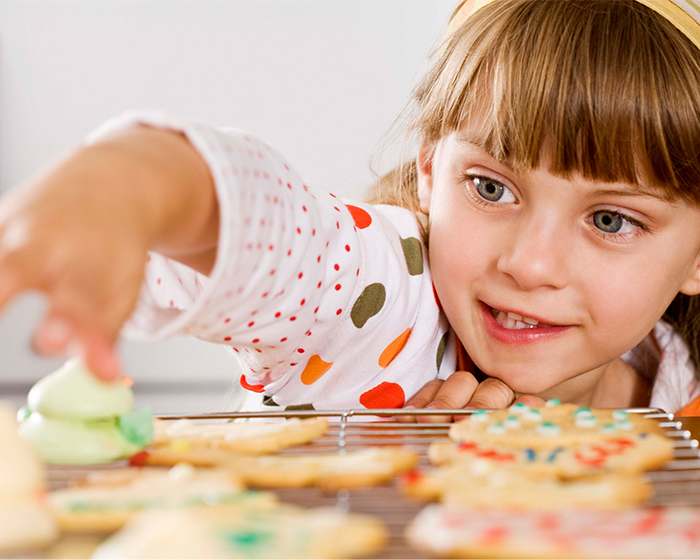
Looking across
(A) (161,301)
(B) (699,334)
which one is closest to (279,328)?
(A) (161,301)

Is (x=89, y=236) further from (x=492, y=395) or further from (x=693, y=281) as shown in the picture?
(x=693, y=281)

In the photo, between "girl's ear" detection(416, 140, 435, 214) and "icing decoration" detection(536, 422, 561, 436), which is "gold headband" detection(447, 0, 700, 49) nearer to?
"girl's ear" detection(416, 140, 435, 214)

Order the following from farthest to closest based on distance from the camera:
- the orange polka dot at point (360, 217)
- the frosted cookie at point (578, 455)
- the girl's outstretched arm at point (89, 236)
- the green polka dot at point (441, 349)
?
1. the green polka dot at point (441, 349)
2. the orange polka dot at point (360, 217)
3. the frosted cookie at point (578, 455)
4. the girl's outstretched arm at point (89, 236)

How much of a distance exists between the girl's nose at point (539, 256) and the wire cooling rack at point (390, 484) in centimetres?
22

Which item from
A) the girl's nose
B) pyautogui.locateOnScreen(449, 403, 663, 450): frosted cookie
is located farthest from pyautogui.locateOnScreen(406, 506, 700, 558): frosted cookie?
the girl's nose

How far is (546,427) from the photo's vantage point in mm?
505

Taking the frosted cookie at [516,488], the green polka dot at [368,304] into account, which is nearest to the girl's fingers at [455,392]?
the green polka dot at [368,304]

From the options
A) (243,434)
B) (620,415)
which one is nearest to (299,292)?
(243,434)

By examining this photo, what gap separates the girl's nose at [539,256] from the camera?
73 centimetres

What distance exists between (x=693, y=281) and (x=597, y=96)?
0.99 feet

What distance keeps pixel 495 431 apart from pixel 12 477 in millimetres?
283

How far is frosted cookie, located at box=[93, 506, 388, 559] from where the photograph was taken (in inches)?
12.6

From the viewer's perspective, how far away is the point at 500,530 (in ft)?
1.14

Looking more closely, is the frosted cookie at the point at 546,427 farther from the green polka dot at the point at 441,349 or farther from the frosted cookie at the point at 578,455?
the green polka dot at the point at 441,349
